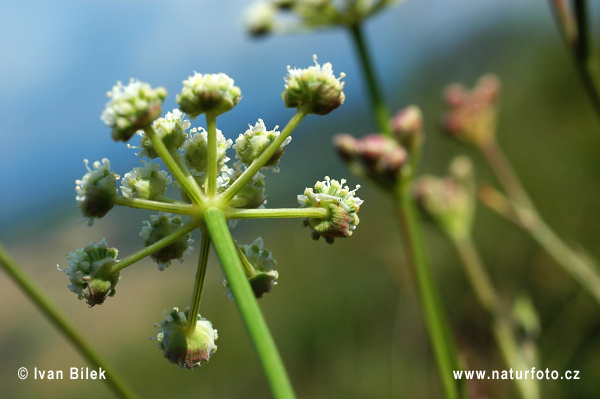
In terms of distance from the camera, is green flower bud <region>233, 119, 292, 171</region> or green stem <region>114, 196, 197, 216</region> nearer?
green stem <region>114, 196, 197, 216</region>

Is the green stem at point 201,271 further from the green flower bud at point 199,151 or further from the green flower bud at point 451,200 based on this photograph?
the green flower bud at point 451,200

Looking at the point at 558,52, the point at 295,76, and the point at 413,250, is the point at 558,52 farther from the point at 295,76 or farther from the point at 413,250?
the point at 295,76

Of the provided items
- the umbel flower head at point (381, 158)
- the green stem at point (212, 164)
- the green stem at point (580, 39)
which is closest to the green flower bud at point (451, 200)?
the umbel flower head at point (381, 158)

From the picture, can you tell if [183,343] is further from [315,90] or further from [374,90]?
[374,90]

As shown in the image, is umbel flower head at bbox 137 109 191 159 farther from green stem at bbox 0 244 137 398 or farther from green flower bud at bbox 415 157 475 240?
green flower bud at bbox 415 157 475 240

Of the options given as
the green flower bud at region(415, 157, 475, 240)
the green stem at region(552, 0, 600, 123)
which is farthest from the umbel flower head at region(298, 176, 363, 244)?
the green flower bud at region(415, 157, 475, 240)

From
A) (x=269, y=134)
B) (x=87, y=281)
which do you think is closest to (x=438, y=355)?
(x=269, y=134)

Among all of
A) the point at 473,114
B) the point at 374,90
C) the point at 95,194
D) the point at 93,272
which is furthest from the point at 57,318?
the point at 473,114
